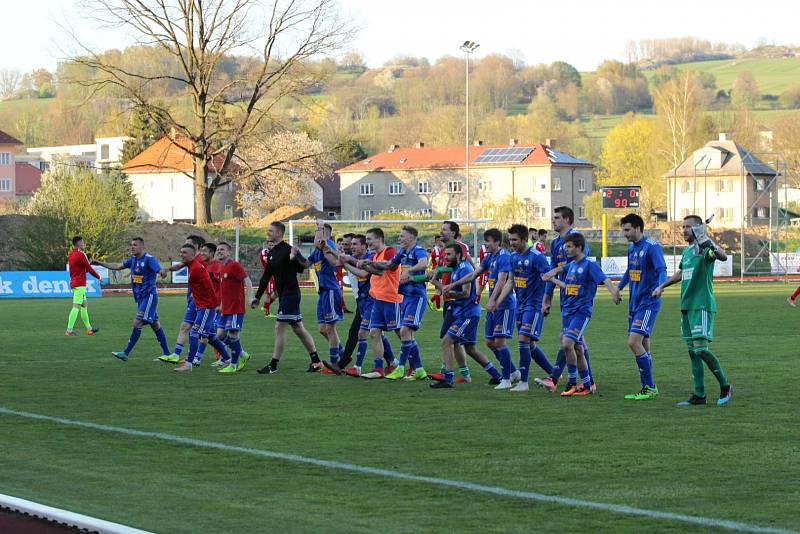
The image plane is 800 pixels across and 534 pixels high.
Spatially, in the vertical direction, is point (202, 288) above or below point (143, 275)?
below

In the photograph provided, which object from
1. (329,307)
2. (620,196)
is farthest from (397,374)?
(620,196)

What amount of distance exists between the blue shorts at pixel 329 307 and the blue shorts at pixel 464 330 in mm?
2690

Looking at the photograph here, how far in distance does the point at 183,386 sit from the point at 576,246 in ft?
17.5

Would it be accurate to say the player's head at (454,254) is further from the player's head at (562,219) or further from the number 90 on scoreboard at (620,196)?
the number 90 on scoreboard at (620,196)

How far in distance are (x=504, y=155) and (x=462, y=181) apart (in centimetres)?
439

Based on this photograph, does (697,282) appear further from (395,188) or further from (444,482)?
(395,188)

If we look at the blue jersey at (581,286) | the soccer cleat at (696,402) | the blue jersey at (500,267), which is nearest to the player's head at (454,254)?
the blue jersey at (500,267)

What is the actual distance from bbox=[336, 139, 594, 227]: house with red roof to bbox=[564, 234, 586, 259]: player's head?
89365 mm

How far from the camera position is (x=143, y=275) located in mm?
19344

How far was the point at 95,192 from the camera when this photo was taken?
2178 inches

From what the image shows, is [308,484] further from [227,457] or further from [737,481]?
[737,481]

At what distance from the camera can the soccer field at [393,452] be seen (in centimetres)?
765

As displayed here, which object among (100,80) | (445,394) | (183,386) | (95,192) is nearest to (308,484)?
(445,394)

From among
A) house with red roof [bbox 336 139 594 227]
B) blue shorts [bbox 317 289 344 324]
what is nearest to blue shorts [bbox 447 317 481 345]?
blue shorts [bbox 317 289 344 324]
